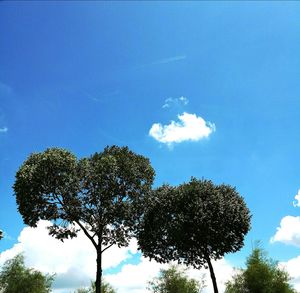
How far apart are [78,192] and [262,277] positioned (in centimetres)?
3594

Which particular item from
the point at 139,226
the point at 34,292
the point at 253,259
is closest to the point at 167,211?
the point at 139,226

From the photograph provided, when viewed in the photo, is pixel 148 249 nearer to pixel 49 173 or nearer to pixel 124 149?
pixel 124 149

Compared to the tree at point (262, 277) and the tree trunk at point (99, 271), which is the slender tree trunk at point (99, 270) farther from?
the tree at point (262, 277)

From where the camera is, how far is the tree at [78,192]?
52.9 m

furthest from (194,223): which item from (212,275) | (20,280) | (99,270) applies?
(20,280)

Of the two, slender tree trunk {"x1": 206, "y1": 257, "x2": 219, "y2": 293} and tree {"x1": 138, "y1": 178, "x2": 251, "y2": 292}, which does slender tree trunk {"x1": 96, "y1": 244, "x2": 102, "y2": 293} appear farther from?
slender tree trunk {"x1": 206, "y1": 257, "x2": 219, "y2": 293}

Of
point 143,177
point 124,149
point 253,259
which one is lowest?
point 253,259

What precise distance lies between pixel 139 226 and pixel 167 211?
206 inches

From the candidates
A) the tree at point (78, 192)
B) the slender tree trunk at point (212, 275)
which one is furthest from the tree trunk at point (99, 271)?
the slender tree trunk at point (212, 275)

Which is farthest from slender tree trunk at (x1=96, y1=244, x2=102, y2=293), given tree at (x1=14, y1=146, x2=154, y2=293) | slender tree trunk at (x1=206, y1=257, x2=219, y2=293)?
slender tree trunk at (x1=206, y1=257, x2=219, y2=293)

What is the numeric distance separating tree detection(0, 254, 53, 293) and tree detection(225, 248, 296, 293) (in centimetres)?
4150

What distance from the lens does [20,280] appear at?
77750 mm

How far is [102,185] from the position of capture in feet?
179

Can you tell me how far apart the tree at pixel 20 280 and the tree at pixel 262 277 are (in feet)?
136
